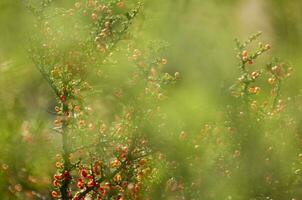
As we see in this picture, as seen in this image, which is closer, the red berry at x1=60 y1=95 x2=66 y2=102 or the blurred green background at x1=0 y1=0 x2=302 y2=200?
the blurred green background at x1=0 y1=0 x2=302 y2=200

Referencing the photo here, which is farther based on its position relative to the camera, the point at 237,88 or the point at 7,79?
the point at 237,88

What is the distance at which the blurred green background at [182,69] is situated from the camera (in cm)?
544

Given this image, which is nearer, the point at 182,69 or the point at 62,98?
the point at 62,98

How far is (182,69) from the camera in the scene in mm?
11141

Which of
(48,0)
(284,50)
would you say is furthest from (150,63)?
(284,50)

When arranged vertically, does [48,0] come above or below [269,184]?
above

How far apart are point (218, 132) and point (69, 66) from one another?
1902mm

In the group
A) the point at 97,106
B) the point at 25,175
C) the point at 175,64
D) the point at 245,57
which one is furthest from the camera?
the point at 175,64

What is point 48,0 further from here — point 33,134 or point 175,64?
point 175,64

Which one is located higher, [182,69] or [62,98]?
[182,69]

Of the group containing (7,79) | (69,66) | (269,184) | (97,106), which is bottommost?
(269,184)

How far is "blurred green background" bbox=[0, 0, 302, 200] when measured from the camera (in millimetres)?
5438

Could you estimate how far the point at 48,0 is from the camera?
20.3 ft

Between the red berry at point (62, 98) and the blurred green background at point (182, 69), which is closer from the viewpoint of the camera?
the blurred green background at point (182, 69)
